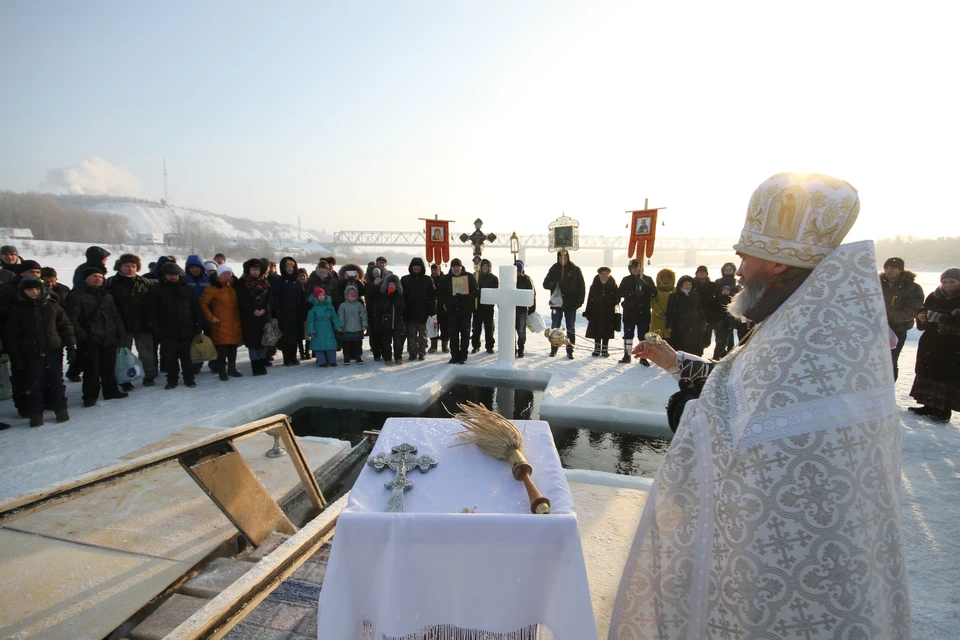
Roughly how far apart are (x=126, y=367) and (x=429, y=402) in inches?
156

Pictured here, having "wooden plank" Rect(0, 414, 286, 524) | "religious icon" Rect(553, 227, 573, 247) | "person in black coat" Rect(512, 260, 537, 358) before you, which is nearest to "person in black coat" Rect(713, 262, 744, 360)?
"religious icon" Rect(553, 227, 573, 247)

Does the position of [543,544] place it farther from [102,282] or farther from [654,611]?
[102,282]

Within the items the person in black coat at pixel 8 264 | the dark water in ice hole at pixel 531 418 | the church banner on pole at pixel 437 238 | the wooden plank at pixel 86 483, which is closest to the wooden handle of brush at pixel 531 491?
the wooden plank at pixel 86 483

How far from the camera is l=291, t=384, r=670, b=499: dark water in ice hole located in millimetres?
4598

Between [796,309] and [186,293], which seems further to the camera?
[186,293]

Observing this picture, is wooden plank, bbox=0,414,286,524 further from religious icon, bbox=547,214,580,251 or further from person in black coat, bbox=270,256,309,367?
religious icon, bbox=547,214,580,251

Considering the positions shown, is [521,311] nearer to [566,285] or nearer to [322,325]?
[566,285]

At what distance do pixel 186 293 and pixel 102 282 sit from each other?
37.1 inches

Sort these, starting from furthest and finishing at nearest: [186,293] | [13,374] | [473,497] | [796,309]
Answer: [186,293], [13,374], [473,497], [796,309]

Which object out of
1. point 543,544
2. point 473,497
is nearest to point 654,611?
point 543,544

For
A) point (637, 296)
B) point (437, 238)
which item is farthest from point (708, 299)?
point (437, 238)

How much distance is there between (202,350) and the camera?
21.9 feet

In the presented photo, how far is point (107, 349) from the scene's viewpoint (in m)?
5.81

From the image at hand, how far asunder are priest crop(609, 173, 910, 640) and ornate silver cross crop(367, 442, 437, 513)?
0.88 m
